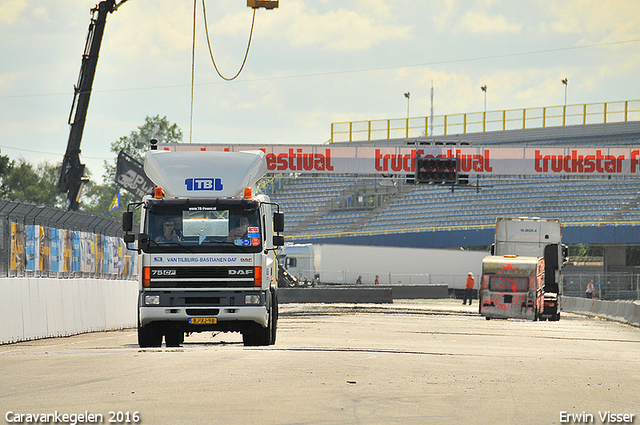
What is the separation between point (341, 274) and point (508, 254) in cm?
2311

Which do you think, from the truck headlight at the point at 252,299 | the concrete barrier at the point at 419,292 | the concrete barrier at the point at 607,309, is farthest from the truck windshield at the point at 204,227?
the concrete barrier at the point at 419,292

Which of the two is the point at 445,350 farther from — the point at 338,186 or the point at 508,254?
the point at 338,186

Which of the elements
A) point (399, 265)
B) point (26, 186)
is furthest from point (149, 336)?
point (26, 186)

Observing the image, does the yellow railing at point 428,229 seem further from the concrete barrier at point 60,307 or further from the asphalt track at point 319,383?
the asphalt track at point 319,383

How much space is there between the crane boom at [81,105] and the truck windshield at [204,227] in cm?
2569

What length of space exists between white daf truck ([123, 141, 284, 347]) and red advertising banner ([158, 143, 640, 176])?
900 inches

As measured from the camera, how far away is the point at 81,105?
39469 mm

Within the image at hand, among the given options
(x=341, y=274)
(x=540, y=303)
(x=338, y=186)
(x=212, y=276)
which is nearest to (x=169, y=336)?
(x=212, y=276)

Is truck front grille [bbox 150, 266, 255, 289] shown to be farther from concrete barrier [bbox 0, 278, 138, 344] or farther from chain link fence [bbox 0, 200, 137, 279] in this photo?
chain link fence [bbox 0, 200, 137, 279]

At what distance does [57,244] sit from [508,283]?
672 inches

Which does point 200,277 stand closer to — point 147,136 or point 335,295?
point 335,295

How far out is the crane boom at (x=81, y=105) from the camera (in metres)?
39.0

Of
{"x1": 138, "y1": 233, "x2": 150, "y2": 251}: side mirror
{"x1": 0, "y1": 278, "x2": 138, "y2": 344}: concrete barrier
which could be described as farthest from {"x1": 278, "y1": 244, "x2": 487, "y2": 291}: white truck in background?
{"x1": 138, "y1": 233, "x2": 150, "y2": 251}: side mirror

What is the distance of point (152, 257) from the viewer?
14.5m
